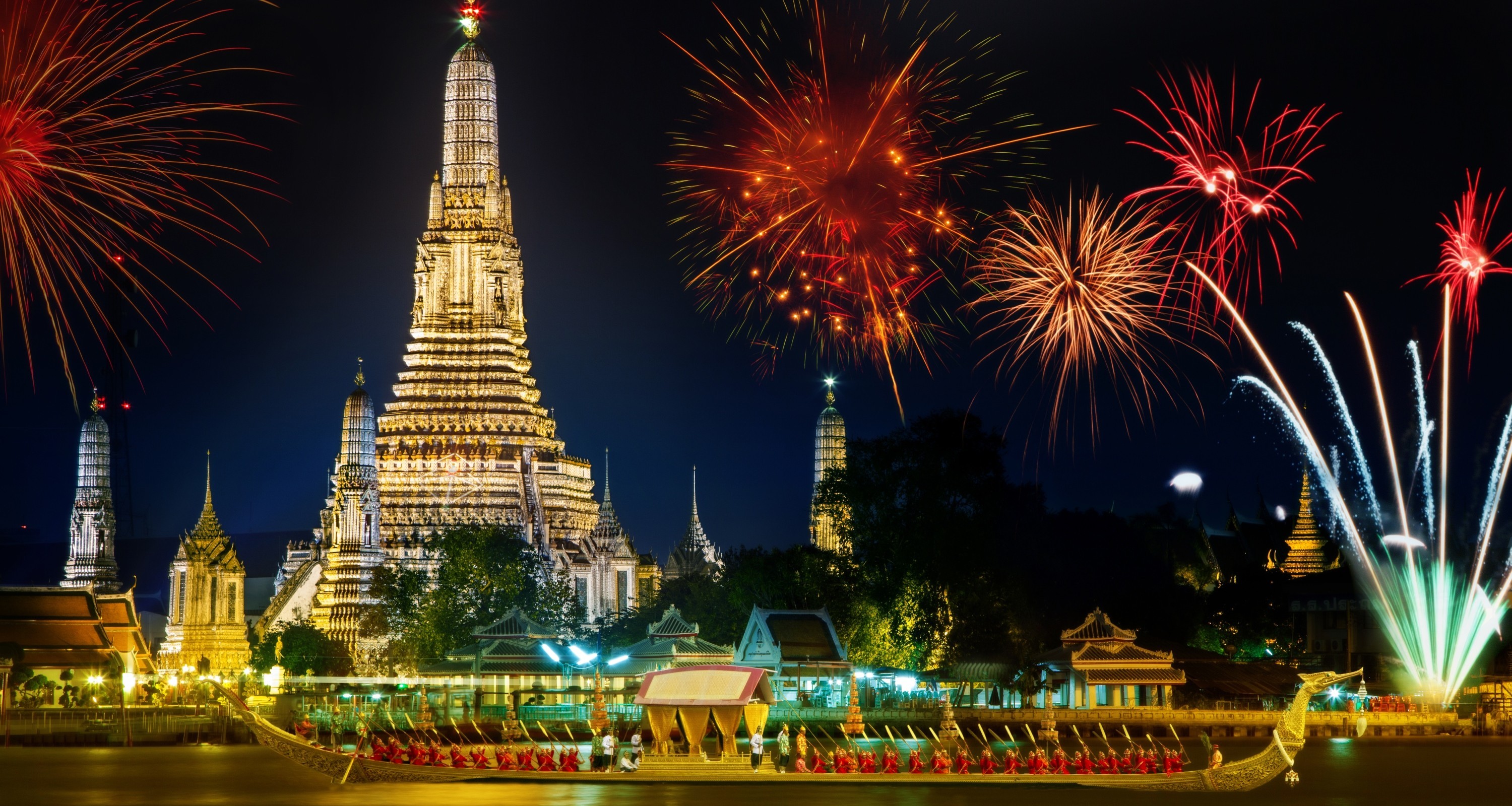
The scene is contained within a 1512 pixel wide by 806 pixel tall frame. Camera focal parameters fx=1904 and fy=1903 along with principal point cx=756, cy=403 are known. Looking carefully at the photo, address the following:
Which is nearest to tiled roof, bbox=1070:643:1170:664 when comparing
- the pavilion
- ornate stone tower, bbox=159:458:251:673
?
the pavilion

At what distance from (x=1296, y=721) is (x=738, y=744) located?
63.7ft

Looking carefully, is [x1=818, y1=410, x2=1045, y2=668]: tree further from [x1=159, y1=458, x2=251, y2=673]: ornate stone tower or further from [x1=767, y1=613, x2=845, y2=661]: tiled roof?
[x1=159, y1=458, x2=251, y2=673]: ornate stone tower

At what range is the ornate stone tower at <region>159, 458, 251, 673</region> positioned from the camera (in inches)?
→ 3620

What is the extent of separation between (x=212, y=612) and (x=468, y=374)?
1827cm

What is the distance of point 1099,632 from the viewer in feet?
224

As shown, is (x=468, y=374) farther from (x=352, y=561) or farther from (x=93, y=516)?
(x=93, y=516)

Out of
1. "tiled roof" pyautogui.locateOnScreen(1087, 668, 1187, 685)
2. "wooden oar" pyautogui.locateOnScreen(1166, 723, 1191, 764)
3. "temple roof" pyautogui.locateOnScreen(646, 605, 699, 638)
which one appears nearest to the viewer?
"wooden oar" pyautogui.locateOnScreen(1166, 723, 1191, 764)

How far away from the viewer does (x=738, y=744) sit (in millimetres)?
55156

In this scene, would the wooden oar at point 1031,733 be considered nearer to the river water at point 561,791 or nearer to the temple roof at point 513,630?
the river water at point 561,791

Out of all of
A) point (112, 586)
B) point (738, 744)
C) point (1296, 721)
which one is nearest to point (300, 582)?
point (112, 586)

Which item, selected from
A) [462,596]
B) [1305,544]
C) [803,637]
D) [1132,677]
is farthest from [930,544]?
[1305,544]

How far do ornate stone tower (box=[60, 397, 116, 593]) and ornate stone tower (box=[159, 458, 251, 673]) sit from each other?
2016 centimetres

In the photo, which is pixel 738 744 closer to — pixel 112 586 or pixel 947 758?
pixel 947 758

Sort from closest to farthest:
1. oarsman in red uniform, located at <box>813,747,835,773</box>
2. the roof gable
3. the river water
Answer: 1. the river water
2. oarsman in red uniform, located at <box>813,747,835,773</box>
3. the roof gable
